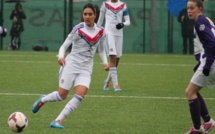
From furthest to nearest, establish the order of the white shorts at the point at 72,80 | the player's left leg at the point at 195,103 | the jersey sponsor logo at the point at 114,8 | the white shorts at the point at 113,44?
the jersey sponsor logo at the point at 114,8 → the white shorts at the point at 113,44 → the white shorts at the point at 72,80 → the player's left leg at the point at 195,103

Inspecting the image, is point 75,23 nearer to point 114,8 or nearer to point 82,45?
point 114,8

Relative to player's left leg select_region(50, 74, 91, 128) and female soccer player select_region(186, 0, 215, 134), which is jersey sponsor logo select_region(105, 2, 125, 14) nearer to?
player's left leg select_region(50, 74, 91, 128)

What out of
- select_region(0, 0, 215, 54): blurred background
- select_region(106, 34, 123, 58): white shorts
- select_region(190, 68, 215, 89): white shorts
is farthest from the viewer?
select_region(0, 0, 215, 54): blurred background

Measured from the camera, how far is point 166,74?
734 inches

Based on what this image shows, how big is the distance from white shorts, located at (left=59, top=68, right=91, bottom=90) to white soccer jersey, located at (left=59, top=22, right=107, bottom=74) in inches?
2.6

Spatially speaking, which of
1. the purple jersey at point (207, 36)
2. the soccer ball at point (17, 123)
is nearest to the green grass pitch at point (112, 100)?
the soccer ball at point (17, 123)

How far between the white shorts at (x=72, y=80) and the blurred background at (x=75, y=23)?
19779 millimetres

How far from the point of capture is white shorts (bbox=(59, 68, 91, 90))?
9031mm

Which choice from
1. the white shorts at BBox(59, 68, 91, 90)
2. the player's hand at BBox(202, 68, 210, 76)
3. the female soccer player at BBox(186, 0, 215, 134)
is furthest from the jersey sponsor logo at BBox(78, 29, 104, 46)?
the player's hand at BBox(202, 68, 210, 76)

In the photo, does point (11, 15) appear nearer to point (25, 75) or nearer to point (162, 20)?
point (162, 20)

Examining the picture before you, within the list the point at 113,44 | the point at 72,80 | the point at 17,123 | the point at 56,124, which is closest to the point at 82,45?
the point at 72,80

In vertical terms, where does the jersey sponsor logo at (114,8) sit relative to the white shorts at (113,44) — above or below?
above

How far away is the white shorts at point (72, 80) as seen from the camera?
9031 mm

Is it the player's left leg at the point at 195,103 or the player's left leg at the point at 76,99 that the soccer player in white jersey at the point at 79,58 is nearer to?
the player's left leg at the point at 76,99
